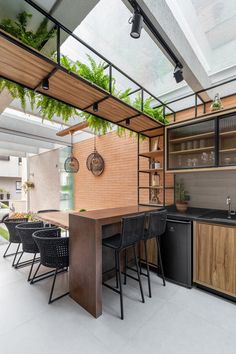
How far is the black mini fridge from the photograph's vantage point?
2637 millimetres

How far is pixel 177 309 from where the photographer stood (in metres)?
2.20

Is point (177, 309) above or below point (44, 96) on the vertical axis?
below

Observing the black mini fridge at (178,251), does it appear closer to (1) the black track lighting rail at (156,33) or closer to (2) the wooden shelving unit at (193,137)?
(2) the wooden shelving unit at (193,137)

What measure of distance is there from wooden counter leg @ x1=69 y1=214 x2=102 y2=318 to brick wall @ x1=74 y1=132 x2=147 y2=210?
7.58 ft

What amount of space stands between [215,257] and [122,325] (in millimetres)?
1421

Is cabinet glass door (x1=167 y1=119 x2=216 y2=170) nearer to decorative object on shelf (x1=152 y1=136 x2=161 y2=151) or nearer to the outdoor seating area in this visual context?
the outdoor seating area

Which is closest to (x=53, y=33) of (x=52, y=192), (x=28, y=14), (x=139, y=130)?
(x=28, y=14)

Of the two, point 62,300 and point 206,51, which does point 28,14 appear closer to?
point 206,51

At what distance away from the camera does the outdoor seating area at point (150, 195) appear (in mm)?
1717

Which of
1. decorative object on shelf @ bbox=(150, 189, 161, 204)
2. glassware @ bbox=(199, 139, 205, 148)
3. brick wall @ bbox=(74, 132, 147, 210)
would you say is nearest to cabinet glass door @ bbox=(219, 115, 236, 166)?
glassware @ bbox=(199, 139, 205, 148)

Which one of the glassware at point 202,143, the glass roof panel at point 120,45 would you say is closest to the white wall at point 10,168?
the glass roof panel at point 120,45

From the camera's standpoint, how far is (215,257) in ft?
7.96

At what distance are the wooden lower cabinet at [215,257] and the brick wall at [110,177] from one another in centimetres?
201

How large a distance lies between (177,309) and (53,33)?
3.29 metres
